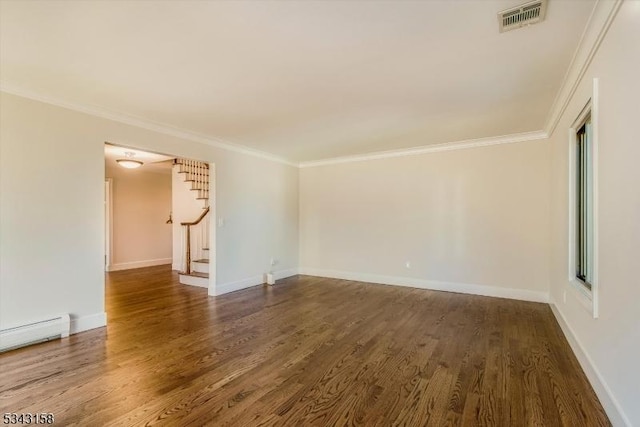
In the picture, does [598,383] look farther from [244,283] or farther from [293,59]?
[244,283]

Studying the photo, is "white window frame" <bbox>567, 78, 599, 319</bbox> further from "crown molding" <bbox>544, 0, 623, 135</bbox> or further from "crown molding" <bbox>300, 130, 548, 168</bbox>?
"crown molding" <bbox>300, 130, 548, 168</bbox>

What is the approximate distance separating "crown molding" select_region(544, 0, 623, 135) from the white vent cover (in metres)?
0.29

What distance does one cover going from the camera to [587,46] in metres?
2.10

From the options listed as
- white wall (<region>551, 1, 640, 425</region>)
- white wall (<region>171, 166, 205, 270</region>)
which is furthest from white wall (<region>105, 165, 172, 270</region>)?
white wall (<region>551, 1, 640, 425</region>)

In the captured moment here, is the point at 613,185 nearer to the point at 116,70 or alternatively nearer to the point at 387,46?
the point at 387,46

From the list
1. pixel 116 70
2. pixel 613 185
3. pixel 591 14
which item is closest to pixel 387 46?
pixel 591 14

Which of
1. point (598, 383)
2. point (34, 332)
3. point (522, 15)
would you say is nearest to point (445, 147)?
point (522, 15)

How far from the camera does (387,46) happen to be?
2.17 meters

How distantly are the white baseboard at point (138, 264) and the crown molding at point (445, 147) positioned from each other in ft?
16.2

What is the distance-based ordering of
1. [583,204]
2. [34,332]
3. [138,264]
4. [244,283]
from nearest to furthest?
[583,204]
[34,332]
[244,283]
[138,264]

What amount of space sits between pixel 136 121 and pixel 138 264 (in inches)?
200

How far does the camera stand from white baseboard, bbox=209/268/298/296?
4.80 m

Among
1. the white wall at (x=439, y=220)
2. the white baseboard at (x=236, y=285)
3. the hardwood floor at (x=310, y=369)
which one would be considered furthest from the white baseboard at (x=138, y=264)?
the white wall at (x=439, y=220)

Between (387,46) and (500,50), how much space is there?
839 millimetres
